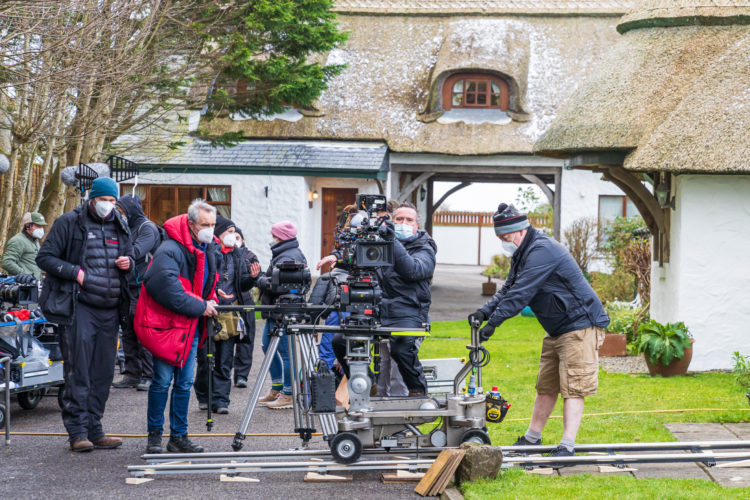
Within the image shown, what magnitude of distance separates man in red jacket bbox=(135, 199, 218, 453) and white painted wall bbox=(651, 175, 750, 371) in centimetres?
696

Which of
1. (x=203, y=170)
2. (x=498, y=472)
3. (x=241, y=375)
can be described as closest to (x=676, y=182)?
(x=241, y=375)

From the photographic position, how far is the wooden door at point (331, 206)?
26.0 meters

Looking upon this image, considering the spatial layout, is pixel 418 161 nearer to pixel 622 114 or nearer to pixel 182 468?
pixel 622 114

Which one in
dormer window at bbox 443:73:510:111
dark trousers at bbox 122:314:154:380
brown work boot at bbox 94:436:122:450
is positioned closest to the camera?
brown work boot at bbox 94:436:122:450

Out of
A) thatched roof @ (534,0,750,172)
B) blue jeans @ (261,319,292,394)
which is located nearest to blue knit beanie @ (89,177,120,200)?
blue jeans @ (261,319,292,394)

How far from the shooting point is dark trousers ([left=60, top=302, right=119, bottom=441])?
24.2ft

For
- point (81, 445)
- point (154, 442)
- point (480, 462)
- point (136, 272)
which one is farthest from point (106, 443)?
point (480, 462)

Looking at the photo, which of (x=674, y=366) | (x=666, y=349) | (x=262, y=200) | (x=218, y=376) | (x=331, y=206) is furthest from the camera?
(x=331, y=206)

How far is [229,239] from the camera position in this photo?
895 cm

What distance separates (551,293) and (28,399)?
5.28 m

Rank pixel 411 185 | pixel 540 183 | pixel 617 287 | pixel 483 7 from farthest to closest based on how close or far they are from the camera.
→ 1. pixel 483 7
2. pixel 540 183
3. pixel 411 185
4. pixel 617 287

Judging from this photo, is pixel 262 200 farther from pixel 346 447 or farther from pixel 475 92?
pixel 346 447

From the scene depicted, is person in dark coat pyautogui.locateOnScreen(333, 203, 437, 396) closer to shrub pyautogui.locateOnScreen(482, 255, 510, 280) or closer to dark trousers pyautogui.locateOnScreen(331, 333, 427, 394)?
dark trousers pyautogui.locateOnScreen(331, 333, 427, 394)

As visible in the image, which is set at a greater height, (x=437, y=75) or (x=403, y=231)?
(x=437, y=75)
